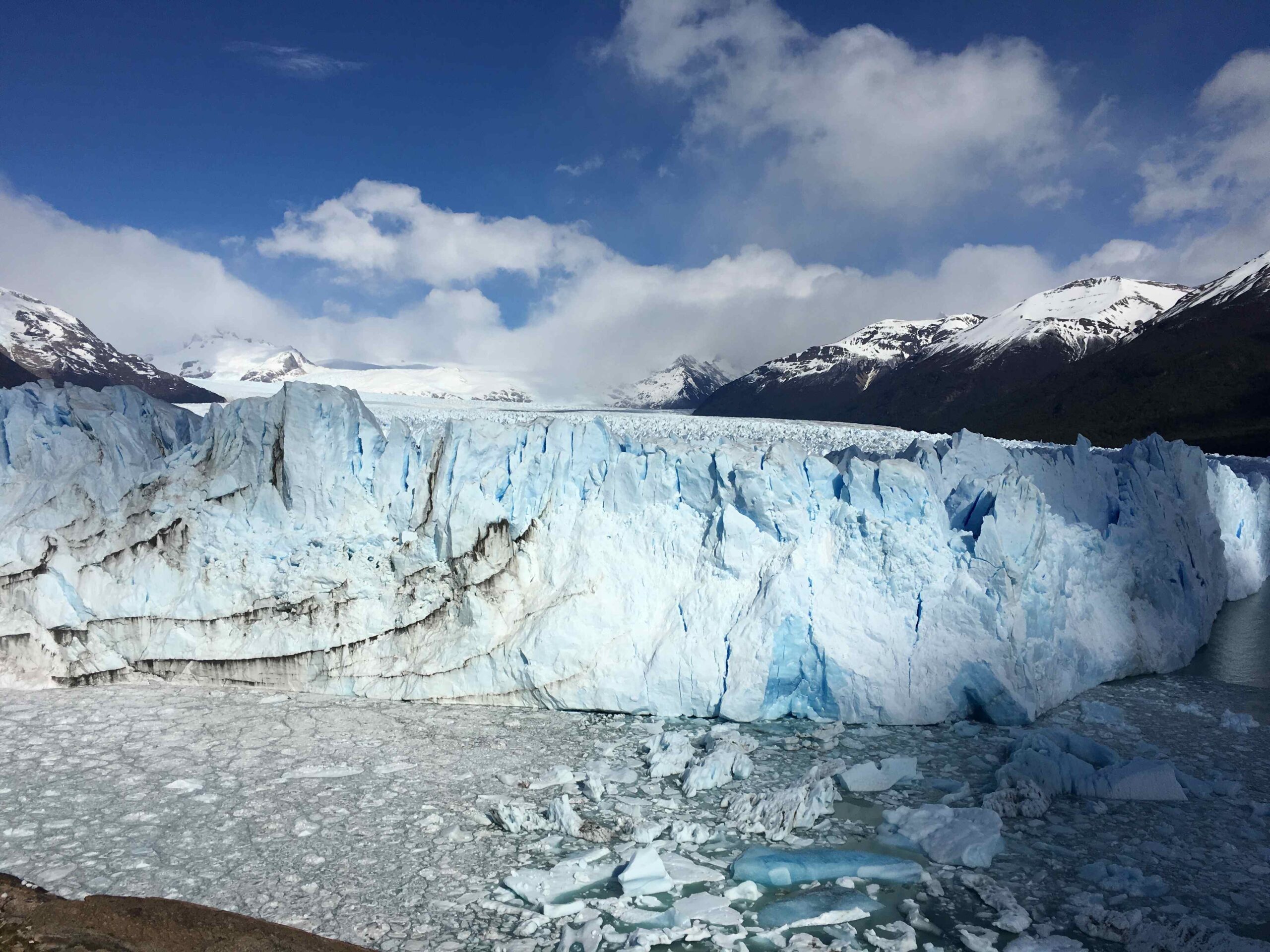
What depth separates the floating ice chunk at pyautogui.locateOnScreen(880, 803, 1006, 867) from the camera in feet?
17.0

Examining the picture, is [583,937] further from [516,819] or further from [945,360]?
[945,360]

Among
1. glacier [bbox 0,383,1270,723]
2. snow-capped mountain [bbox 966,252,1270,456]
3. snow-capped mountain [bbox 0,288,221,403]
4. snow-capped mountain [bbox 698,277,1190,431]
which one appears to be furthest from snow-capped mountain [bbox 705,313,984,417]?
glacier [bbox 0,383,1270,723]

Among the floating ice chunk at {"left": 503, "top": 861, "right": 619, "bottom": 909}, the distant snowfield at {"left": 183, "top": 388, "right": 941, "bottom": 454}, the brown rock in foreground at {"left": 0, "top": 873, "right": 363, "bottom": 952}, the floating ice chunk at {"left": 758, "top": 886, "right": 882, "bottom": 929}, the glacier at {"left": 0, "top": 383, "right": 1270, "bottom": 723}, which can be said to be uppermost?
the distant snowfield at {"left": 183, "top": 388, "right": 941, "bottom": 454}

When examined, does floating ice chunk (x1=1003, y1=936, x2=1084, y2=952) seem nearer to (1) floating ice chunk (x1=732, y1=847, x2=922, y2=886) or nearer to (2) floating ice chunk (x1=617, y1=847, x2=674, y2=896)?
(1) floating ice chunk (x1=732, y1=847, x2=922, y2=886)

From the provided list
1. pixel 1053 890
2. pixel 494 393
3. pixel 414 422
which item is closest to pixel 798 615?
pixel 1053 890

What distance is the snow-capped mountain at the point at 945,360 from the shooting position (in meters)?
85.8

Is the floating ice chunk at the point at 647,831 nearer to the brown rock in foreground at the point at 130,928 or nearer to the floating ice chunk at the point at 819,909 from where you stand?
the floating ice chunk at the point at 819,909

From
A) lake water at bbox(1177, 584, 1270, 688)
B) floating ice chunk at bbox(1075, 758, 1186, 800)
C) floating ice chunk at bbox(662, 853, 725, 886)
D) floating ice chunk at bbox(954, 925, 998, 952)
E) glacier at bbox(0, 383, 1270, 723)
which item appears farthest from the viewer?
lake water at bbox(1177, 584, 1270, 688)

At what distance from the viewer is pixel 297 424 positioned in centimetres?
902

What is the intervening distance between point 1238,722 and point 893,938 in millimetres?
5577

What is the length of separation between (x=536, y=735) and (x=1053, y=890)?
435cm

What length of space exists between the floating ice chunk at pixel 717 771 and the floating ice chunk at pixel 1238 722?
5038 mm

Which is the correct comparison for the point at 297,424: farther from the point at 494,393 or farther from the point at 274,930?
the point at 494,393

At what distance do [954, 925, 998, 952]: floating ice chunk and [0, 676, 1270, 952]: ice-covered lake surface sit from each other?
0.23 feet
